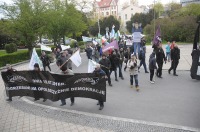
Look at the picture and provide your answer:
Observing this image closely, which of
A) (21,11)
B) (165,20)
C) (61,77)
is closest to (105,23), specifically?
(165,20)

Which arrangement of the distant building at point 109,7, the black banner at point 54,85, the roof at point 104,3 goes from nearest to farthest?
the black banner at point 54,85
the distant building at point 109,7
the roof at point 104,3

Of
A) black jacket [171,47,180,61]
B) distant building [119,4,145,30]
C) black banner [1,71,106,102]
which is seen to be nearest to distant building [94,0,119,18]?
distant building [119,4,145,30]

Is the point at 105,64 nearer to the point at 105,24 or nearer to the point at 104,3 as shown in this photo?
the point at 105,24

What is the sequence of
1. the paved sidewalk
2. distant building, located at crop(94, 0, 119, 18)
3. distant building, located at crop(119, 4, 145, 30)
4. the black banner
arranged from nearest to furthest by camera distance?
the paved sidewalk < the black banner < distant building, located at crop(119, 4, 145, 30) < distant building, located at crop(94, 0, 119, 18)

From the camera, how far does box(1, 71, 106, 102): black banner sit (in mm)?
7852

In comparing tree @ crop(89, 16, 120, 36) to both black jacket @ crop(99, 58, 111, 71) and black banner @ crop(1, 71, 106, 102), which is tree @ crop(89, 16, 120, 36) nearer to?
black jacket @ crop(99, 58, 111, 71)

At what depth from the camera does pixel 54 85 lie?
8.17 m

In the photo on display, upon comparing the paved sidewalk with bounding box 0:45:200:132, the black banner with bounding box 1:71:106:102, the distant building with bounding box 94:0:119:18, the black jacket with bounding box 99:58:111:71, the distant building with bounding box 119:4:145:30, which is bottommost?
the paved sidewalk with bounding box 0:45:200:132

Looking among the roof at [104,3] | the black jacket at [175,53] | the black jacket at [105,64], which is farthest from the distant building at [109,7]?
the black jacket at [105,64]

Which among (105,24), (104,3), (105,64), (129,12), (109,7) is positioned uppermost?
(104,3)

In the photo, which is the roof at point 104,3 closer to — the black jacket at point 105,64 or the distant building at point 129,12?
the distant building at point 129,12

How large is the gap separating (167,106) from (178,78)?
14.0 ft

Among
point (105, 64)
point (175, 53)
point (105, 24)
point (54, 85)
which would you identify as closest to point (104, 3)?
point (105, 24)

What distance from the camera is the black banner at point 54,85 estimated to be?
309 inches
